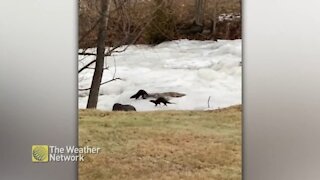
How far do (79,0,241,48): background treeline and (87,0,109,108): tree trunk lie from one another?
0.7 inches

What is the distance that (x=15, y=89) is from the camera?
3.04 meters

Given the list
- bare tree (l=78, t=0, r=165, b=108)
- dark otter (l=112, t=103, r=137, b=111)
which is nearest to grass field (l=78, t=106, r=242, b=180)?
dark otter (l=112, t=103, r=137, b=111)

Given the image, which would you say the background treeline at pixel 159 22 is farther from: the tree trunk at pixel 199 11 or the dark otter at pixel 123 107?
the dark otter at pixel 123 107

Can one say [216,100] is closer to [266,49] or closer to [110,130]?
[266,49]

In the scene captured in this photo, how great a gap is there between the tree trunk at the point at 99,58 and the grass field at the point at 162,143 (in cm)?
7

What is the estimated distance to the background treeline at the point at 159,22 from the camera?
121 inches

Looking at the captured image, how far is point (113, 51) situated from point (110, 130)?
43cm

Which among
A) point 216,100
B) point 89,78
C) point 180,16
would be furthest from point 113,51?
point 216,100

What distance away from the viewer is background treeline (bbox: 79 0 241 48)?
3064 millimetres

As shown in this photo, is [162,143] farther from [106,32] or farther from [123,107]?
[106,32]

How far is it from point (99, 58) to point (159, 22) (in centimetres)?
38

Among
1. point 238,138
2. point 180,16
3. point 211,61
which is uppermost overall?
point 180,16

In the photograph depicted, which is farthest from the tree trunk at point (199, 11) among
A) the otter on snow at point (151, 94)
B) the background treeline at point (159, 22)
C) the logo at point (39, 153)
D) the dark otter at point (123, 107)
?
the logo at point (39, 153)

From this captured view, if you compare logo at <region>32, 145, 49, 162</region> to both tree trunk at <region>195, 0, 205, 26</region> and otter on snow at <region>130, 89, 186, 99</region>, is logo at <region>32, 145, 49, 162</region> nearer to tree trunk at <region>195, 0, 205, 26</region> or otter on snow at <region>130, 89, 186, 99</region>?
otter on snow at <region>130, 89, 186, 99</region>
